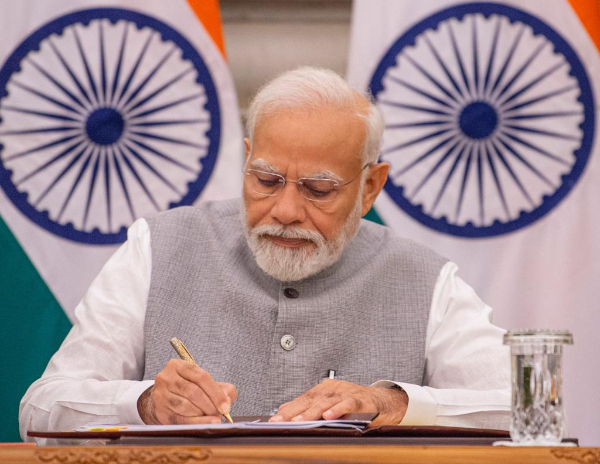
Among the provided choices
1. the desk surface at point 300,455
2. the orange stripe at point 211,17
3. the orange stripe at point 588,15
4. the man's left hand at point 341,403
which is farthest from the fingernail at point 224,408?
the orange stripe at point 588,15

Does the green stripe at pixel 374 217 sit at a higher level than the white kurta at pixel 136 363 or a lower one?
higher

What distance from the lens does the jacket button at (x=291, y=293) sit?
2.37 metres

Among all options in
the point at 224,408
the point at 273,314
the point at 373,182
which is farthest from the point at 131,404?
the point at 373,182

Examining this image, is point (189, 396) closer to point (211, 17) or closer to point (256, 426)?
point (256, 426)

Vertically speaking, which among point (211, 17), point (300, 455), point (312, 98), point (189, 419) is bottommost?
point (300, 455)

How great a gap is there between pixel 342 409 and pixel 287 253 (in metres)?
0.73

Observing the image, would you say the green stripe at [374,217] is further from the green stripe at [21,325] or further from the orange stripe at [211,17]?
the green stripe at [21,325]

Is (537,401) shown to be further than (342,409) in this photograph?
No

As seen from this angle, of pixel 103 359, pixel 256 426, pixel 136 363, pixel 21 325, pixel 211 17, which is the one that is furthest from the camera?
pixel 211 17

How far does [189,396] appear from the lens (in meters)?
1.70

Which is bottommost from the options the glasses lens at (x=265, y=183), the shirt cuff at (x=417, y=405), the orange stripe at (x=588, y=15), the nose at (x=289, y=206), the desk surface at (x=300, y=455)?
the desk surface at (x=300, y=455)

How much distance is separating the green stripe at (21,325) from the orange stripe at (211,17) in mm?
1011

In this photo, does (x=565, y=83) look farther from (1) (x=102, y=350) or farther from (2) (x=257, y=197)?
(1) (x=102, y=350)

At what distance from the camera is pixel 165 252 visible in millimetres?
2402
